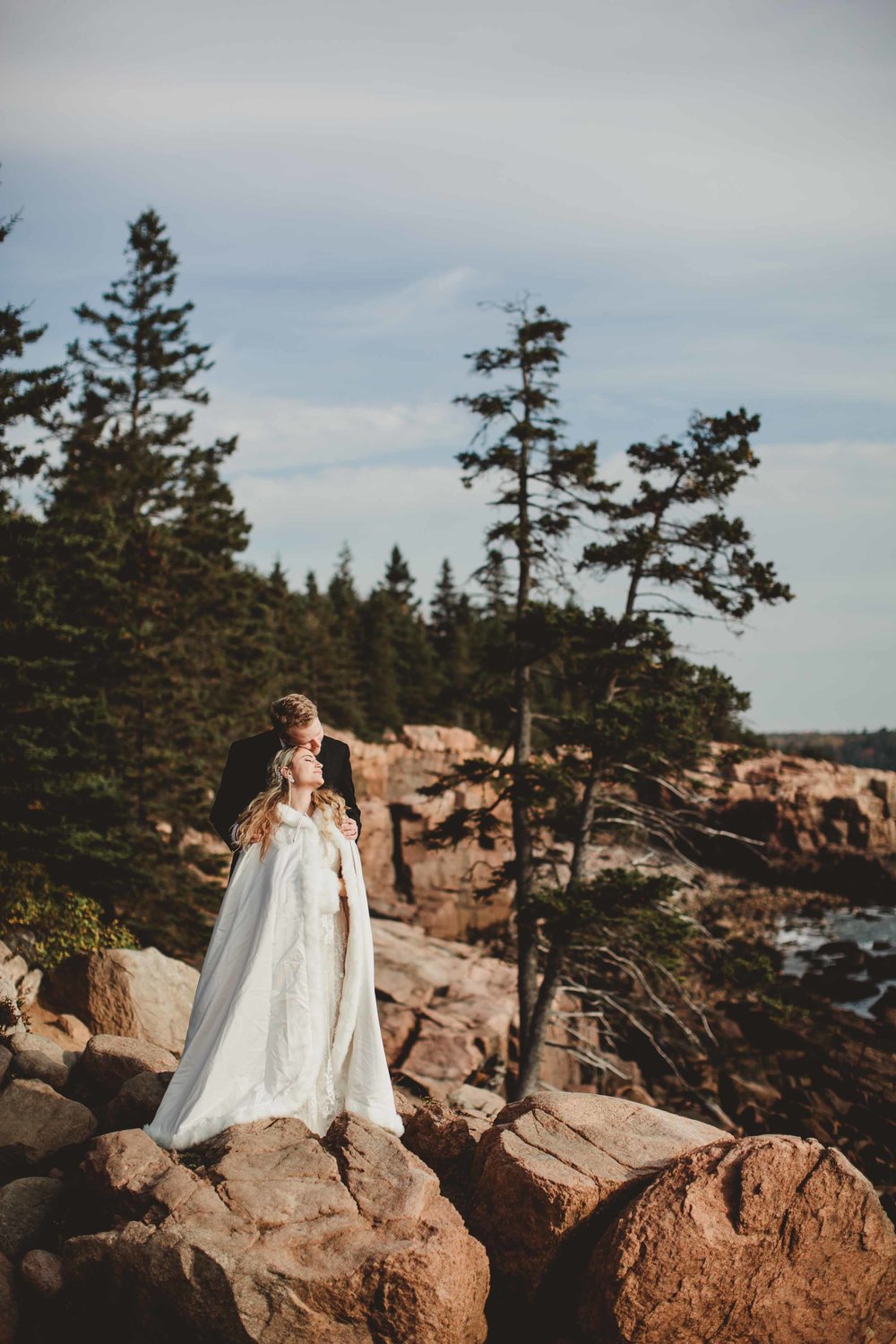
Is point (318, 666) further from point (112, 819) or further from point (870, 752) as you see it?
point (870, 752)

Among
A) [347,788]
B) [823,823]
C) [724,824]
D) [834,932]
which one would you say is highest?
[347,788]

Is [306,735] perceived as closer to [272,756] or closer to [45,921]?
[272,756]

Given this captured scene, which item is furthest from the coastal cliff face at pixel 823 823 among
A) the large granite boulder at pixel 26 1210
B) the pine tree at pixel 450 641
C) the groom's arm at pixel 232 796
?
the large granite boulder at pixel 26 1210

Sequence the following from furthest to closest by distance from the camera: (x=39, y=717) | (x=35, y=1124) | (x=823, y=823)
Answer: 1. (x=823, y=823)
2. (x=39, y=717)
3. (x=35, y=1124)

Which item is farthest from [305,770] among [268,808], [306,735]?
[268,808]

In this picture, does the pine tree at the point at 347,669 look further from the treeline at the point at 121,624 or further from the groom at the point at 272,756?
the groom at the point at 272,756

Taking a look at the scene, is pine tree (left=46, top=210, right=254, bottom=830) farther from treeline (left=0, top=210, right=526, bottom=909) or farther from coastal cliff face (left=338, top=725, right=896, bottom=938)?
coastal cliff face (left=338, top=725, right=896, bottom=938)

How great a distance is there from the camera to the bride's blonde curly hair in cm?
602

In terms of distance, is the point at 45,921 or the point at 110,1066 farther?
the point at 45,921

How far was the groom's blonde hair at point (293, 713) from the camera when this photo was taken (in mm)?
6051

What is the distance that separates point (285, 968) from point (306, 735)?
1.52 m

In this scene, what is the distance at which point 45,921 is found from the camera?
42.6ft

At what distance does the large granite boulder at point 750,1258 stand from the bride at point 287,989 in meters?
1.79

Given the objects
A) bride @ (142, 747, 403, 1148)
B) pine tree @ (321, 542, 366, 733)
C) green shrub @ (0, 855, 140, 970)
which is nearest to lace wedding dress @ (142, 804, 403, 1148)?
bride @ (142, 747, 403, 1148)
